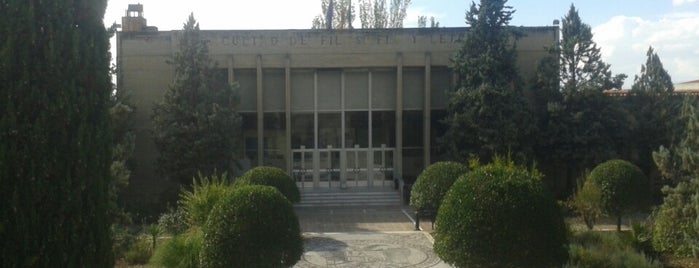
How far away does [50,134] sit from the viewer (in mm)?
7453

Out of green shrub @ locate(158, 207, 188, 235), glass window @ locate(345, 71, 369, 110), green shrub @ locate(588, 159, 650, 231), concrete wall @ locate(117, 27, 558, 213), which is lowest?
green shrub @ locate(158, 207, 188, 235)

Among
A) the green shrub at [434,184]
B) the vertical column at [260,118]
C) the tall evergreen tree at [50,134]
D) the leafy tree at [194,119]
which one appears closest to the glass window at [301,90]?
the vertical column at [260,118]

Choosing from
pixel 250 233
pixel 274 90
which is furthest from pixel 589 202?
pixel 274 90

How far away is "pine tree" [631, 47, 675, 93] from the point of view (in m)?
28.6

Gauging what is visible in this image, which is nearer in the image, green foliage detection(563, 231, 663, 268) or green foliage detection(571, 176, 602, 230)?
green foliage detection(563, 231, 663, 268)

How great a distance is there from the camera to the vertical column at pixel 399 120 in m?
30.4

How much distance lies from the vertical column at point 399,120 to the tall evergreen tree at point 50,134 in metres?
23.1

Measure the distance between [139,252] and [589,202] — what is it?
13343 mm

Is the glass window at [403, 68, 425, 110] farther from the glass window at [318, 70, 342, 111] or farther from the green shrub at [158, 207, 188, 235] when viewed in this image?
the green shrub at [158, 207, 188, 235]

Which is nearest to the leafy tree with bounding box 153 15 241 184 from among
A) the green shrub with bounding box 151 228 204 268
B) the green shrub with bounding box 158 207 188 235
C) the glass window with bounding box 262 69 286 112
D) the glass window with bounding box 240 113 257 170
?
the glass window with bounding box 240 113 257 170

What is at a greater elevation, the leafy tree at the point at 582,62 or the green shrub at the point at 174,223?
the leafy tree at the point at 582,62

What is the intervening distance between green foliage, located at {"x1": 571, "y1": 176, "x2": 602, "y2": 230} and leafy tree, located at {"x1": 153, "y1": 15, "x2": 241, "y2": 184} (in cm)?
1334

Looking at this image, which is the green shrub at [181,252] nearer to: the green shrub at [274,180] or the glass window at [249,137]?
the green shrub at [274,180]

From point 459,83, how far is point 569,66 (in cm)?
470
